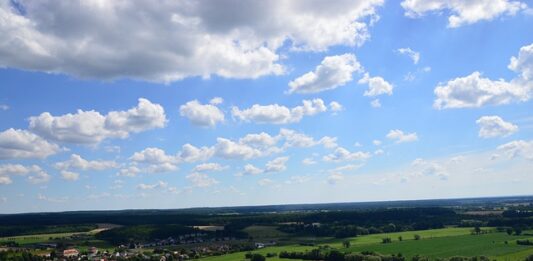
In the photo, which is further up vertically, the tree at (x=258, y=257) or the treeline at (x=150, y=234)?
the treeline at (x=150, y=234)

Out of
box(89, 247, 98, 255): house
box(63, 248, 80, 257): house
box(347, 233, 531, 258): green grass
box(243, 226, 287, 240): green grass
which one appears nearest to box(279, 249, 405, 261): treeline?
box(347, 233, 531, 258): green grass

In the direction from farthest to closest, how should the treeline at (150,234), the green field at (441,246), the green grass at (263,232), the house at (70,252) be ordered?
the treeline at (150,234), the green grass at (263,232), the house at (70,252), the green field at (441,246)

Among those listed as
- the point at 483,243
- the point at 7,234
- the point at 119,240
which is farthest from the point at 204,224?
the point at 483,243

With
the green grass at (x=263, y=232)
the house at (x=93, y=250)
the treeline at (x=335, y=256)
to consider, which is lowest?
the treeline at (x=335, y=256)

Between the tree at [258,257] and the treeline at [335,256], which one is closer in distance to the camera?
the treeline at [335,256]

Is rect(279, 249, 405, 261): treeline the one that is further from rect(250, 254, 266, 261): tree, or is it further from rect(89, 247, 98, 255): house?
rect(89, 247, 98, 255): house

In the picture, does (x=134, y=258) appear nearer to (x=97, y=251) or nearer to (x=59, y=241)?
(x=97, y=251)

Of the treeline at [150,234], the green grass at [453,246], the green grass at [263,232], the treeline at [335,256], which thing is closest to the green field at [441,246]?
the green grass at [453,246]

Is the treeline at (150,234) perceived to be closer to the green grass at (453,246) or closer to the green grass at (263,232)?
the green grass at (263,232)
